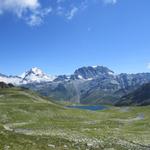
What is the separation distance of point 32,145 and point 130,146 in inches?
612

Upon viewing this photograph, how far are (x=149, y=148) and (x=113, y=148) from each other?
5.71 metres

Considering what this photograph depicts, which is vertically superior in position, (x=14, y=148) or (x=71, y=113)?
(x=71, y=113)

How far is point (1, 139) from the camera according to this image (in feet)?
114

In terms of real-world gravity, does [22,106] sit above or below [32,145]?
above

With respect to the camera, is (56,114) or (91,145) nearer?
(91,145)

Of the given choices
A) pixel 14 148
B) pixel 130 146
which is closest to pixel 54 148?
pixel 14 148

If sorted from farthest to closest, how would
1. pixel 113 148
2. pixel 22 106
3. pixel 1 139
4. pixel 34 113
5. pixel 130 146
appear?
pixel 22 106, pixel 34 113, pixel 130 146, pixel 113 148, pixel 1 139

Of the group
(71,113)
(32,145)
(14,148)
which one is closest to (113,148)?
(32,145)

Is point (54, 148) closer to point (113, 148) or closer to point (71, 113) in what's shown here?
point (113, 148)

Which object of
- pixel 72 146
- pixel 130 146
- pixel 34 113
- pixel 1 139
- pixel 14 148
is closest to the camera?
pixel 14 148

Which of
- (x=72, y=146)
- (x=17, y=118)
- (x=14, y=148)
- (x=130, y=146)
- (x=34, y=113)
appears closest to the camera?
(x=14, y=148)

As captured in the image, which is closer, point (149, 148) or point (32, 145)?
point (32, 145)

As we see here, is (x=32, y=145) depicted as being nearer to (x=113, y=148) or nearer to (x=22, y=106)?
(x=113, y=148)

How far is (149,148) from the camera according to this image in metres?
44.4
